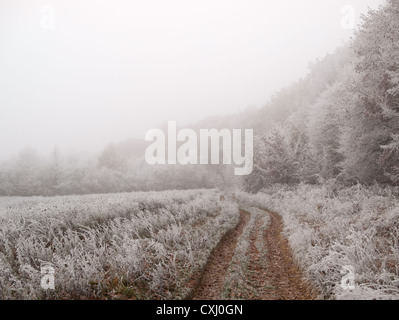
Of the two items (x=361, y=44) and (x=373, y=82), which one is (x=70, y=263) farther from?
(x=361, y=44)

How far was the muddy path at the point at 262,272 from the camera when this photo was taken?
708 centimetres

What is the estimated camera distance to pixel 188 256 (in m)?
8.70

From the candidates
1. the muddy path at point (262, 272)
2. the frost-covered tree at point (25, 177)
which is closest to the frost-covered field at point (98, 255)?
the muddy path at point (262, 272)

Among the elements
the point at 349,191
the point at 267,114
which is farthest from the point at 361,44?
the point at 267,114

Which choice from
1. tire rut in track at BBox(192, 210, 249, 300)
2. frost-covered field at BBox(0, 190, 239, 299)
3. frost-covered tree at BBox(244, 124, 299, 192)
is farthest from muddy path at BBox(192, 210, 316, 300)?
frost-covered tree at BBox(244, 124, 299, 192)

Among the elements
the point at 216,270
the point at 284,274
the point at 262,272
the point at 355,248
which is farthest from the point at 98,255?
the point at 355,248

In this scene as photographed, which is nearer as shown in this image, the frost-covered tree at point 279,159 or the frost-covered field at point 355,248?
the frost-covered field at point 355,248

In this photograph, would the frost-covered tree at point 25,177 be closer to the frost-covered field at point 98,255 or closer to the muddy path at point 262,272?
the frost-covered field at point 98,255

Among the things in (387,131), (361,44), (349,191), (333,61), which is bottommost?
(349,191)

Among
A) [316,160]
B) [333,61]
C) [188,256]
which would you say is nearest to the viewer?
[188,256]

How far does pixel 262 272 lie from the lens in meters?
8.69

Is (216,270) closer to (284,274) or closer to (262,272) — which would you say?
(262,272)

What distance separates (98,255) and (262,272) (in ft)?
19.0
